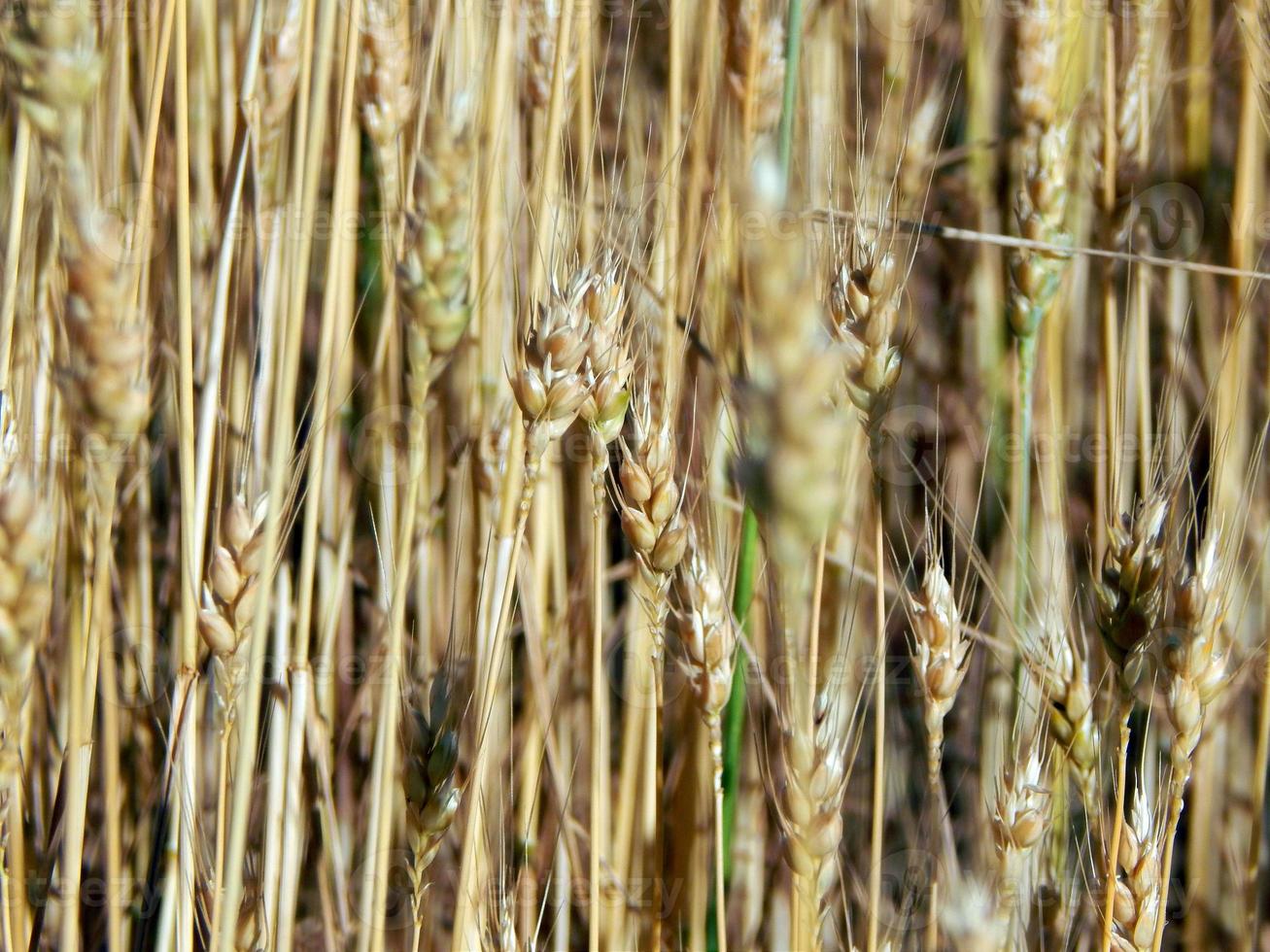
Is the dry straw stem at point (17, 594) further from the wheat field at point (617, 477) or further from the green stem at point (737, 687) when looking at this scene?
the green stem at point (737, 687)

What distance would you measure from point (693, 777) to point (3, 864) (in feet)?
1.68

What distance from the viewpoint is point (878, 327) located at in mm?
590

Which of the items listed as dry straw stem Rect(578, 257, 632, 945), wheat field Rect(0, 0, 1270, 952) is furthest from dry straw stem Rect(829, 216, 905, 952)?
dry straw stem Rect(578, 257, 632, 945)

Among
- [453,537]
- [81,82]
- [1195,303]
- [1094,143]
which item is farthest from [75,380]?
[1195,303]

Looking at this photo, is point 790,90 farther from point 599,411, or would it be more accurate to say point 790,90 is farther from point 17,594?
point 17,594

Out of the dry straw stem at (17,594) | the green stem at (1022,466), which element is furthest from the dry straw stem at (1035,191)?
the dry straw stem at (17,594)

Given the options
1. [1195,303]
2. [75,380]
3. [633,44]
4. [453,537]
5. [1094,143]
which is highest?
[633,44]

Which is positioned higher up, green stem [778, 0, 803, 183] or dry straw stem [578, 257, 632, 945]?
green stem [778, 0, 803, 183]

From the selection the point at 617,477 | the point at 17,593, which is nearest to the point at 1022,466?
the point at 617,477

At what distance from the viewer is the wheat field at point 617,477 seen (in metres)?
0.54

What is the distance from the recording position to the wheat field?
538mm

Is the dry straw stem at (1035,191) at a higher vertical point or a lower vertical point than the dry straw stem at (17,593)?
higher

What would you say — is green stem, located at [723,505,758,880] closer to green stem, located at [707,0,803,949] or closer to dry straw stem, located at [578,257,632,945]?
green stem, located at [707,0,803,949]

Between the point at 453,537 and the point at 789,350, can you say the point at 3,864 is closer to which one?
the point at 453,537
